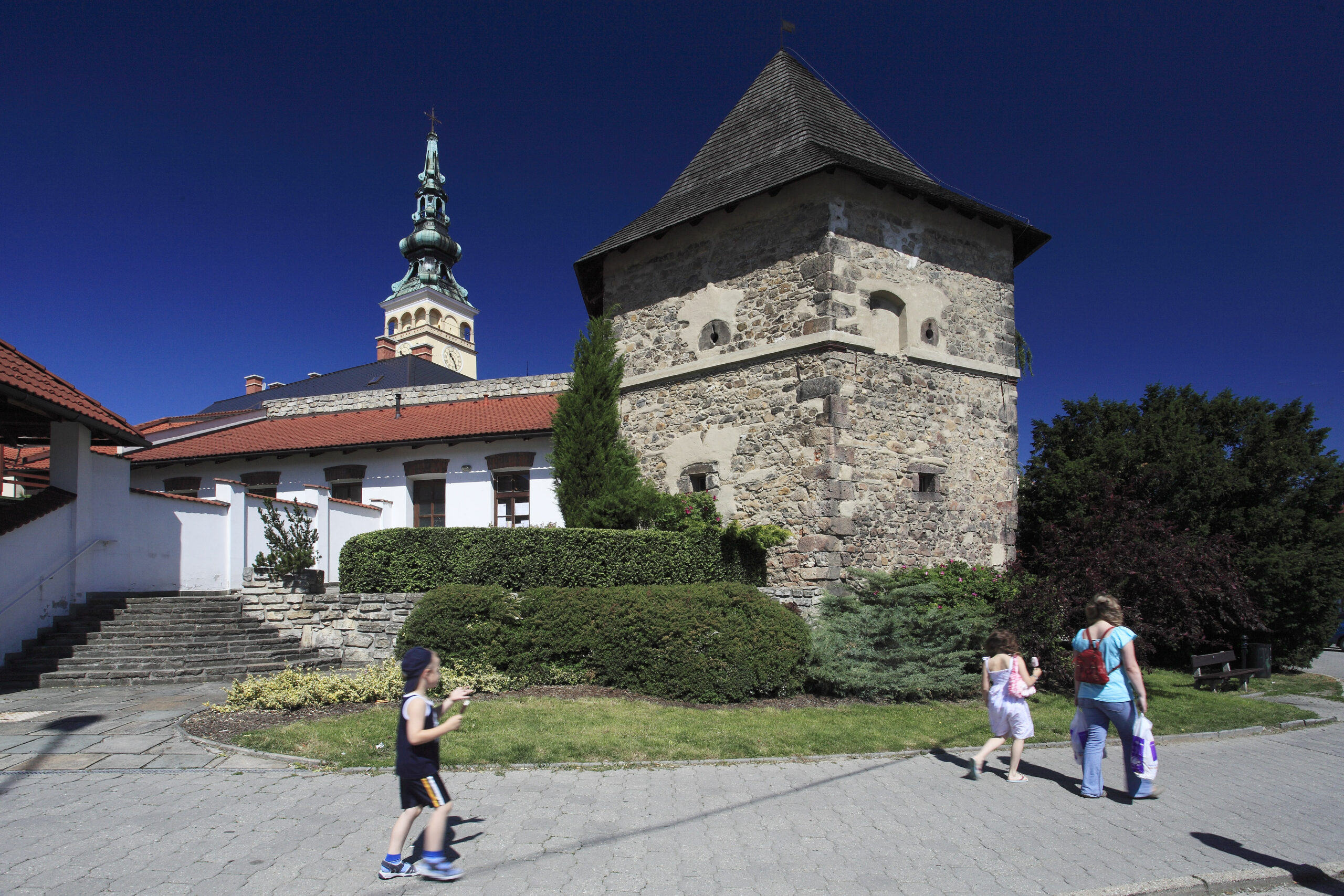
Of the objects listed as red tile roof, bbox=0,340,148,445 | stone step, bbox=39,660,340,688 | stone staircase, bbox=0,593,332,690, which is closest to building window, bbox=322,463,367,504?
red tile roof, bbox=0,340,148,445

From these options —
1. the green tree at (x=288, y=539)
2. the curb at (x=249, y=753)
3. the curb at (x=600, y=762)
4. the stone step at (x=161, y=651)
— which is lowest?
the curb at (x=600, y=762)

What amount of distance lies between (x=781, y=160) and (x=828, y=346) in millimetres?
3893

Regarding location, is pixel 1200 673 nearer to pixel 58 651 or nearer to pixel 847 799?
pixel 847 799

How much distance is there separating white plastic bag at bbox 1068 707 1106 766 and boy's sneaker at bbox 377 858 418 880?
5.13 m

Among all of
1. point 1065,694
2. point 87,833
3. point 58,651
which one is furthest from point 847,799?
point 58,651

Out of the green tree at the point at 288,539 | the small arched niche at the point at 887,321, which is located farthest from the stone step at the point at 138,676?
the small arched niche at the point at 887,321

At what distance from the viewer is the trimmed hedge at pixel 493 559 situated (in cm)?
1086

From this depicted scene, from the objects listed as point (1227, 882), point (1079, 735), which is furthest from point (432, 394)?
point (1227, 882)

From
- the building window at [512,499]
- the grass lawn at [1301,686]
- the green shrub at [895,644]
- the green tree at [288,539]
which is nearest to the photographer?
the green shrub at [895,644]

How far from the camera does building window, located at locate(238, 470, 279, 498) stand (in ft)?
60.5

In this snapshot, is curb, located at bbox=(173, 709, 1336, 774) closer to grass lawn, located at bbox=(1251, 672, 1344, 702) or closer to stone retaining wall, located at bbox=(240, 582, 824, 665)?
stone retaining wall, located at bbox=(240, 582, 824, 665)

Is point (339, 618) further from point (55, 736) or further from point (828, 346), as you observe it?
point (828, 346)

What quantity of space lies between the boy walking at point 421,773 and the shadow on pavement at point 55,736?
3.84m

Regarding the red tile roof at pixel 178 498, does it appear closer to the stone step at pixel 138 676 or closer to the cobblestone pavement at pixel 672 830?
the stone step at pixel 138 676
